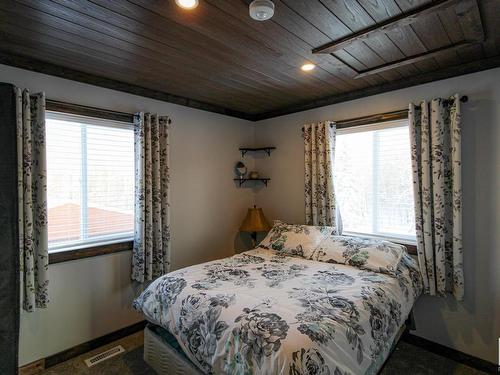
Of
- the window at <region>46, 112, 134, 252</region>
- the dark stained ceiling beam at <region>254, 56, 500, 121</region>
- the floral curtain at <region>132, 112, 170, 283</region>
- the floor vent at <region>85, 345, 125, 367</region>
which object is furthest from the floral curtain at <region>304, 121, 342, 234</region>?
the floor vent at <region>85, 345, 125, 367</region>

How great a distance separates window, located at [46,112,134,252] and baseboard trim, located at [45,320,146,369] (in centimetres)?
87

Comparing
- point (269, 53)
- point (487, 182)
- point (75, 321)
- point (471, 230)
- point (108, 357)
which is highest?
point (269, 53)

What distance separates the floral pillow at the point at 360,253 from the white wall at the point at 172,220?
1325 mm

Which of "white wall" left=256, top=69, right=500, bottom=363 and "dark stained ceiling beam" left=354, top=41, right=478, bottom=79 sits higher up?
"dark stained ceiling beam" left=354, top=41, right=478, bottom=79

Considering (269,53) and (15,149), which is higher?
(269,53)

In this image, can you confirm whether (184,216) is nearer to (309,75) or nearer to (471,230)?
(309,75)

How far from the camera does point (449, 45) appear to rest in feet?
6.39

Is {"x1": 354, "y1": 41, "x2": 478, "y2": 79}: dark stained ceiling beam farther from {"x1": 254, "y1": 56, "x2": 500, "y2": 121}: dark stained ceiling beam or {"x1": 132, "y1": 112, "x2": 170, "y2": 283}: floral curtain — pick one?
{"x1": 132, "y1": 112, "x2": 170, "y2": 283}: floral curtain

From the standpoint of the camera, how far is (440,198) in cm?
231

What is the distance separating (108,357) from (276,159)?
2.74 metres

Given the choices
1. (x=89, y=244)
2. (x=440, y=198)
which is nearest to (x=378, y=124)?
(x=440, y=198)

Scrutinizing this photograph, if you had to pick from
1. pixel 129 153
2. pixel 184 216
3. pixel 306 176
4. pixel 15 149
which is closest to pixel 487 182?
pixel 306 176

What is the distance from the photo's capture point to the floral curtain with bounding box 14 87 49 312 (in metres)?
2.02

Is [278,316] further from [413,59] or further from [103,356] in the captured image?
[413,59]
